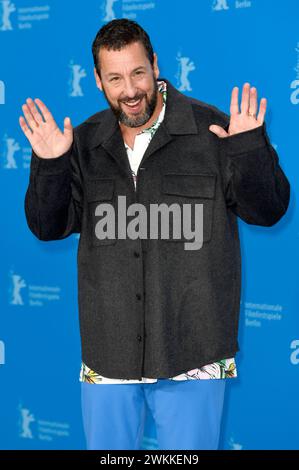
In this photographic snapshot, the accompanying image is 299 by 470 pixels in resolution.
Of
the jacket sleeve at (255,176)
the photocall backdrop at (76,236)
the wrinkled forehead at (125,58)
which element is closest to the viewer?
the jacket sleeve at (255,176)

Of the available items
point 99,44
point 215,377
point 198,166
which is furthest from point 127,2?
point 215,377

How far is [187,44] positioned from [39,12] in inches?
24.5

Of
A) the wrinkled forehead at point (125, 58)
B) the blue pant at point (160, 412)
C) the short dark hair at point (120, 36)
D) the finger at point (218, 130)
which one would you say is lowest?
the blue pant at point (160, 412)

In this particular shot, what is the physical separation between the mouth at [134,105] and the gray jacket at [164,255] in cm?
8

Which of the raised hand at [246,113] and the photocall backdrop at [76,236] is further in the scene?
the photocall backdrop at [76,236]

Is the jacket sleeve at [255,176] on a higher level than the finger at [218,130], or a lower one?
lower

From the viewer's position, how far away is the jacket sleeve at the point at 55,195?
1.63m

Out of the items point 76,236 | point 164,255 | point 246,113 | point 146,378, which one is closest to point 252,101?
point 246,113

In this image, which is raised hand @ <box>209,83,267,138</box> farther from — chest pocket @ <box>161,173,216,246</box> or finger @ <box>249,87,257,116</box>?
chest pocket @ <box>161,173,216,246</box>

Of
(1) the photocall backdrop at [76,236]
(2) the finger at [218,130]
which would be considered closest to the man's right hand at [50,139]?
(2) the finger at [218,130]

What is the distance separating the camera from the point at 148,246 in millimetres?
1687

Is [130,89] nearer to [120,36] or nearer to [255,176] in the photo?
[120,36]

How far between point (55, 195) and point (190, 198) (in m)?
0.34

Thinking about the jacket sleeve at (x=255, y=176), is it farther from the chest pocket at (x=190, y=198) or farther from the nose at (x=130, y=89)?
the nose at (x=130, y=89)
